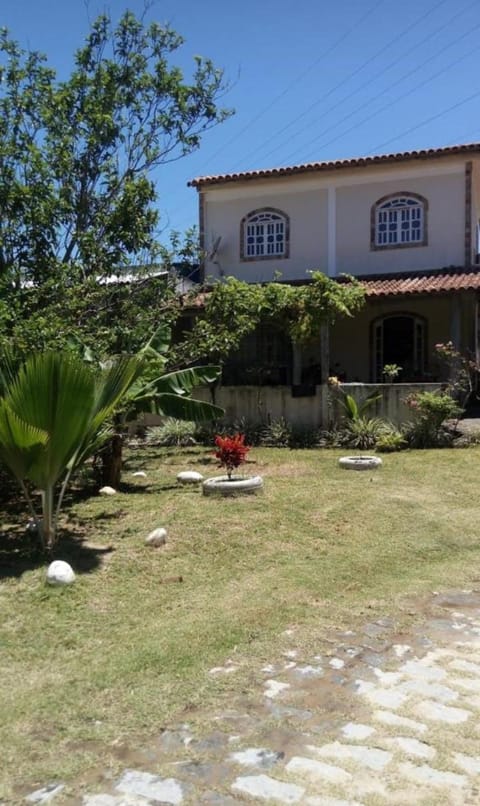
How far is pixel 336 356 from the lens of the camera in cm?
1914

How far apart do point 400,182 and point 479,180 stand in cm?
206

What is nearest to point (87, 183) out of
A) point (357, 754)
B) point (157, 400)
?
Answer: point (157, 400)

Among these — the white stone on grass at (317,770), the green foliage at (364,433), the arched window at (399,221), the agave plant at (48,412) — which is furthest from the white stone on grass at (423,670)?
the arched window at (399,221)

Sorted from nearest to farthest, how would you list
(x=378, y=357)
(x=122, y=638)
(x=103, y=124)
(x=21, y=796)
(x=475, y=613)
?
(x=21, y=796) < (x=122, y=638) < (x=475, y=613) < (x=103, y=124) < (x=378, y=357)

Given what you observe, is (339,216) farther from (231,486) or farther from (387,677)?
(387,677)

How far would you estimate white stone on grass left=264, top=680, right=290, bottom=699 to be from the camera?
390 centimetres

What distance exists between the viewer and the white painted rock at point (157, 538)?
695 centimetres

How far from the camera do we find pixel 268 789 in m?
2.97

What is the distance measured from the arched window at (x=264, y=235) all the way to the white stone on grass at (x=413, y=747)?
16.1 meters

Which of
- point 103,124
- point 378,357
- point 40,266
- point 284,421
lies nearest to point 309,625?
point 40,266

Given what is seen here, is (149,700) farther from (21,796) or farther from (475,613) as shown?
(475,613)

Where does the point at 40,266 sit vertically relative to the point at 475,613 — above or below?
above

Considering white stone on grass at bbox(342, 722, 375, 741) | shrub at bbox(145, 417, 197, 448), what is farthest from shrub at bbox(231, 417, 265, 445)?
white stone on grass at bbox(342, 722, 375, 741)

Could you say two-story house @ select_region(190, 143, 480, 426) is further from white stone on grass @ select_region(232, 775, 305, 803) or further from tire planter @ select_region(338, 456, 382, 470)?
white stone on grass @ select_region(232, 775, 305, 803)
